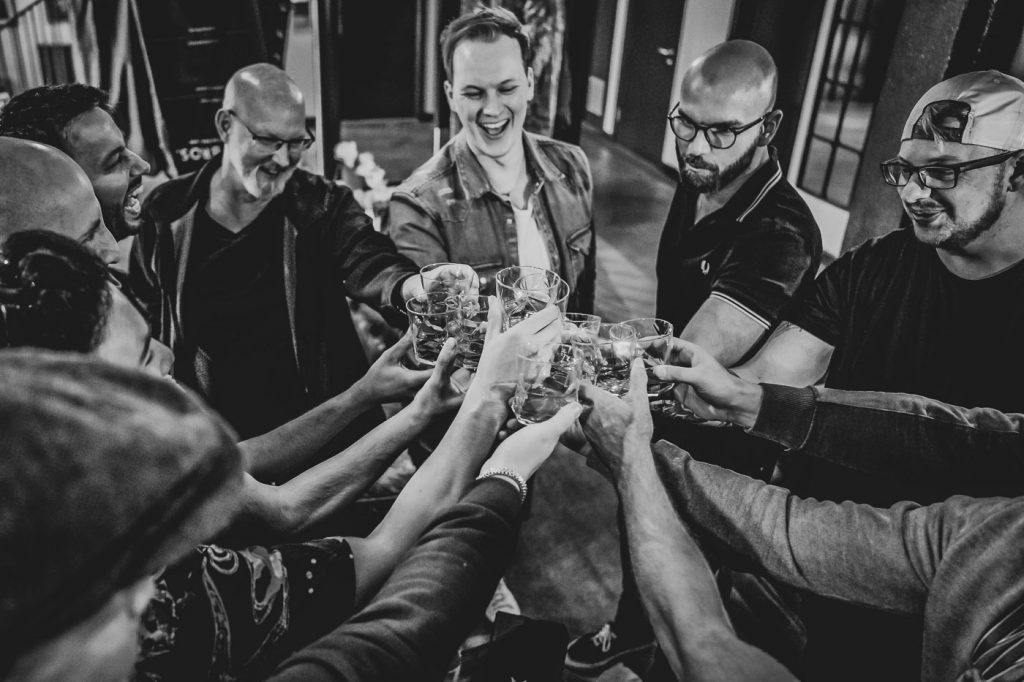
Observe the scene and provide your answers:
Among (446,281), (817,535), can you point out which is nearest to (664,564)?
(817,535)

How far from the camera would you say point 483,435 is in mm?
1779

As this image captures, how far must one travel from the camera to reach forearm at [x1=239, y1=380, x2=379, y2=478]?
216 cm

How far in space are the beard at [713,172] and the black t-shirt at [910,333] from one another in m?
0.59

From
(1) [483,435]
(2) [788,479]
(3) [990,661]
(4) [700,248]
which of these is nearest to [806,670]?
(2) [788,479]

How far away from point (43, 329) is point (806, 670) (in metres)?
2.35

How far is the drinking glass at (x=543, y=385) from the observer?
182 centimetres

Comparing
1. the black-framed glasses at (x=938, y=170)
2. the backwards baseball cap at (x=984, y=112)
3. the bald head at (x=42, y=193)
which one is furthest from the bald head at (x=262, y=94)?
the backwards baseball cap at (x=984, y=112)

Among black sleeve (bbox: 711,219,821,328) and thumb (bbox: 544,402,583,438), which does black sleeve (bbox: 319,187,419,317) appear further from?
black sleeve (bbox: 711,219,821,328)

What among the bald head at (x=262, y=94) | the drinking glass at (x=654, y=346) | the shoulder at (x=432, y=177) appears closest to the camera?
the drinking glass at (x=654, y=346)

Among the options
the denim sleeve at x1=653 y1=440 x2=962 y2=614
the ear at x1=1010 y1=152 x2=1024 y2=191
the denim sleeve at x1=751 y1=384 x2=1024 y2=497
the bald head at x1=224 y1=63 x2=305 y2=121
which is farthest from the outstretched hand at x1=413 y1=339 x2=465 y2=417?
the ear at x1=1010 y1=152 x2=1024 y2=191

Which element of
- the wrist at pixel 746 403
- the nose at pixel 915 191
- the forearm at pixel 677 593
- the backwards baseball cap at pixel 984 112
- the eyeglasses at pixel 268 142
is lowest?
the forearm at pixel 677 593

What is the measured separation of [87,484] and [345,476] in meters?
1.31

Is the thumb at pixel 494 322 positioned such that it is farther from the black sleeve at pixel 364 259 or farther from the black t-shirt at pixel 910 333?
the black t-shirt at pixel 910 333

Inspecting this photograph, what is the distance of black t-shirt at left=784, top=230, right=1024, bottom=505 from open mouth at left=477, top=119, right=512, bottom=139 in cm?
139
